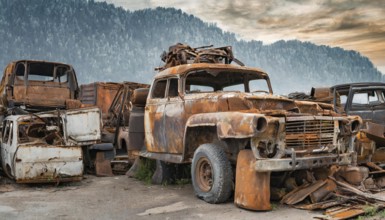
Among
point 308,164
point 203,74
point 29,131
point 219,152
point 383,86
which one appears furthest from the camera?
point 383,86

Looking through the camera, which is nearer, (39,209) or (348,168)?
(39,209)

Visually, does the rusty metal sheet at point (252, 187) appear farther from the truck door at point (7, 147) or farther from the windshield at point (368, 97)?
the windshield at point (368, 97)

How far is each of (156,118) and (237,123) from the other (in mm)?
2496

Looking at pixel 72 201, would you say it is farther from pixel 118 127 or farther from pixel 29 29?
pixel 29 29

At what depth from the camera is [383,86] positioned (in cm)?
947

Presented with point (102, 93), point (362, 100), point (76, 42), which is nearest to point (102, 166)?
point (362, 100)

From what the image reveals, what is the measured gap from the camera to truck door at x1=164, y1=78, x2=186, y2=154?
6801 millimetres

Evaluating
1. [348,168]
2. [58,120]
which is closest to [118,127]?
[58,120]

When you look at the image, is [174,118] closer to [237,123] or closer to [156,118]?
[156,118]

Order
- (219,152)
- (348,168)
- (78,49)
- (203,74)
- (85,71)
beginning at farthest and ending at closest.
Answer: (78,49)
(85,71)
(203,74)
(348,168)
(219,152)

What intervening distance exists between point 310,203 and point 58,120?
209 inches

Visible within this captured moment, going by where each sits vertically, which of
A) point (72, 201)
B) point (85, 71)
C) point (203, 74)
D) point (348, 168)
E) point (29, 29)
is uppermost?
point (29, 29)

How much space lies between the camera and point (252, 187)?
5.30 m

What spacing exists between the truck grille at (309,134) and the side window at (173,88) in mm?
2372
